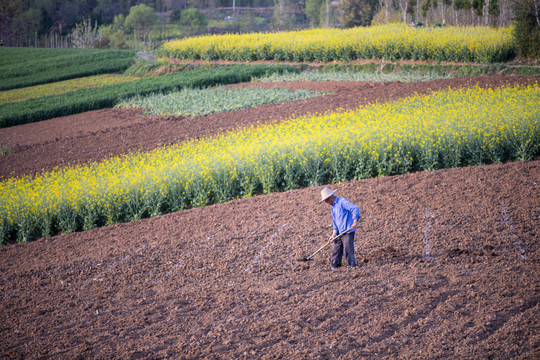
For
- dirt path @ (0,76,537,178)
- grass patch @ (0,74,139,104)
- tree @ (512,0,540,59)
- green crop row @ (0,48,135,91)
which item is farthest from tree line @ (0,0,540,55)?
dirt path @ (0,76,537,178)

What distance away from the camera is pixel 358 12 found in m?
56.6

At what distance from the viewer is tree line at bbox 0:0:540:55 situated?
185ft

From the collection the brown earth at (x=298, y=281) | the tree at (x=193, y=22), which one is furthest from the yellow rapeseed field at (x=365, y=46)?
the tree at (x=193, y=22)

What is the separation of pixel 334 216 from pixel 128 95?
75.8 feet

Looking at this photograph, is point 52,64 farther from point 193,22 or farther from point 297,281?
point 297,281

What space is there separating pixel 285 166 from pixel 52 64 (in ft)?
124

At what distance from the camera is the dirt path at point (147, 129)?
17.7 metres

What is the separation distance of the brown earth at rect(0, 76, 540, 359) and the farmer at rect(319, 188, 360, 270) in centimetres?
29

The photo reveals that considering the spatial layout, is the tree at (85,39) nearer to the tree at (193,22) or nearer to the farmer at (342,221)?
the tree at (193,22)

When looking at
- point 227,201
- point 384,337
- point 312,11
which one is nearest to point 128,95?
point 227,201

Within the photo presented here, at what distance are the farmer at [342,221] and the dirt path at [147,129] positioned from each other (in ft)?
37.5

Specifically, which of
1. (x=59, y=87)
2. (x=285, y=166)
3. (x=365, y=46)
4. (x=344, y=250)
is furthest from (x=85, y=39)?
(x=344, y=250)

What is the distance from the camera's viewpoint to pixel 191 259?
26.8 feet

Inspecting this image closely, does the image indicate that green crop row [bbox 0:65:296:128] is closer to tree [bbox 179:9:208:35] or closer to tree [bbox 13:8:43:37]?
tree [bbox 13:8:43:37]
